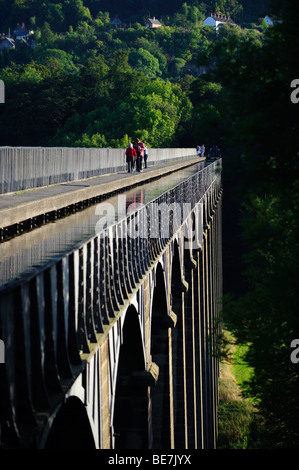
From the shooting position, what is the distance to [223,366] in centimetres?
5178

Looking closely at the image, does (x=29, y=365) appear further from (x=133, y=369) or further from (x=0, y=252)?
(x=133, y=369)

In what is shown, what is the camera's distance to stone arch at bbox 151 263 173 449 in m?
18.8

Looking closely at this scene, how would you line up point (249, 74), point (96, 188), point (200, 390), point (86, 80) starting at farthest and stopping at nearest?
point (86, 80) < point (200, 390) < point (96, 188) < point (249, 74)

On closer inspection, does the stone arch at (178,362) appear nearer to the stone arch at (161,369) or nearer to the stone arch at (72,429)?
the stone arch at (161,369)

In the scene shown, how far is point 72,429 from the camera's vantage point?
8.80 metres

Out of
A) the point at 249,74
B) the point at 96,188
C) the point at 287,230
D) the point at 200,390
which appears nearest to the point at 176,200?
the point at 96,188

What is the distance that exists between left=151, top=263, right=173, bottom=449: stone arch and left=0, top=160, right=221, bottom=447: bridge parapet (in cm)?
684

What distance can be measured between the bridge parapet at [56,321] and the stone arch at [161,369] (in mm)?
6838

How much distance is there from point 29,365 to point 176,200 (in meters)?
14.2

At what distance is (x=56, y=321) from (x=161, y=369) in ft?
42.2

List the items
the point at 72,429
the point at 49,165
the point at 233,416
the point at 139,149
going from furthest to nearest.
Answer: the point at 233,416, the point at 139,149, the point at 49,165, the point at 72,429

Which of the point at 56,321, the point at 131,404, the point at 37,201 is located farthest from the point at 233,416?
the point at 56,321

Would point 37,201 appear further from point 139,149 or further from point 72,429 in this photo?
point 139,149

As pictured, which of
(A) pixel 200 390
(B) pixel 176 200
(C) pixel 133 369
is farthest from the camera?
(A) pixel 200 390
